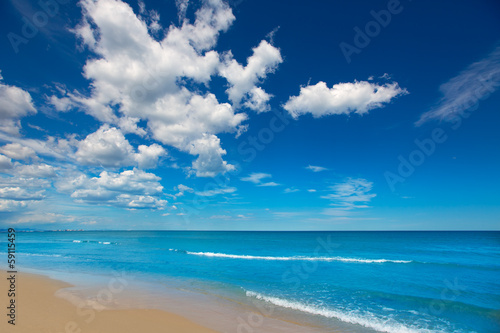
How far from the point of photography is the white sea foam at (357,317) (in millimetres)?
8922

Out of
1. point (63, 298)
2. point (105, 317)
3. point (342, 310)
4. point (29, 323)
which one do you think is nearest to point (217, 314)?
point (105, 317)

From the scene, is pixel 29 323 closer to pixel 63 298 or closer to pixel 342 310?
pixel 63 298

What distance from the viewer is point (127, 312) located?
31.8 feet

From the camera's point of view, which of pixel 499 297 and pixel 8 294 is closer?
pixel 8 294

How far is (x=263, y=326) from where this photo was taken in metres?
8.66

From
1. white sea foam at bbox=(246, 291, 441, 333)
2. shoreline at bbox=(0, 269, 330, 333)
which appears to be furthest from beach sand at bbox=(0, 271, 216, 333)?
white sea foam at bbox=(246, 291, 441, 333)

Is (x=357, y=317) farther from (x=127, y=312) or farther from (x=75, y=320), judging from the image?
(x=75, y=320)

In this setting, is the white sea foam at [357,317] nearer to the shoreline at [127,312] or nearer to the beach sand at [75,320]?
the shoreline at [127,312]

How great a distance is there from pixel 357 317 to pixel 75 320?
11.8 m

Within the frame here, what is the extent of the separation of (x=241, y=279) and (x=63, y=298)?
35.1 feet

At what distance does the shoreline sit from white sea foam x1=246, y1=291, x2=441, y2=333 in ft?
5.40

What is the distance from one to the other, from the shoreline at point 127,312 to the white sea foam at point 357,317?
1.65 metres

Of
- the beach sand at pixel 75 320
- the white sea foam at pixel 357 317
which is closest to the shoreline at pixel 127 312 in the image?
the beach sand at pixel 75 320

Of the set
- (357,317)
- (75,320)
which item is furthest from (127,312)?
(357,317)
